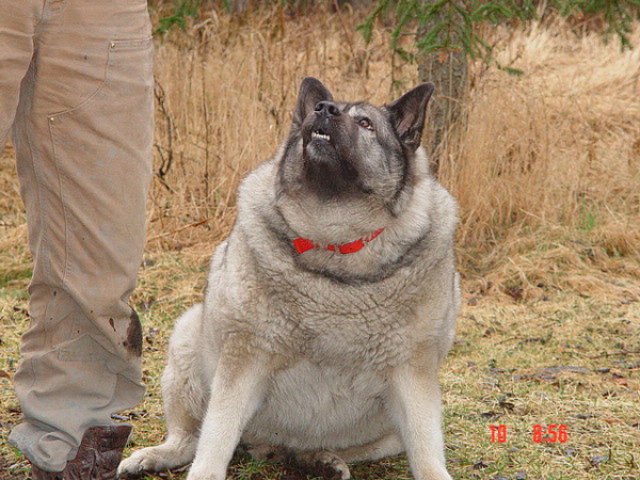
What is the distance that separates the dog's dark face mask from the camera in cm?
322

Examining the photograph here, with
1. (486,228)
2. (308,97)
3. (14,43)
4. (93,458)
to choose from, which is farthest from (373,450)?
(486,228)

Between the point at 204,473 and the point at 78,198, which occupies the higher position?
the point at 78,198

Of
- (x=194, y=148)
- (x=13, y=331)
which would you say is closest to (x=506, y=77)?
(x=194, y=148)

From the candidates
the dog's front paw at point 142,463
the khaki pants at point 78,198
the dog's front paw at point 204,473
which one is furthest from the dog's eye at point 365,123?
the dog's front paw at point 142,463

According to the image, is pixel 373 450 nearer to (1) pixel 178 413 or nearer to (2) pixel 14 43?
(1) pixel 178 413

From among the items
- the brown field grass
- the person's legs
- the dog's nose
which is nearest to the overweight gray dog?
the dog's nose

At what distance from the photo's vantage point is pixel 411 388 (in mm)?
3154

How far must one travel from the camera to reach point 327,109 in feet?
10.6

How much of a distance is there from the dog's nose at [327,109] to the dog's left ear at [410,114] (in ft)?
0.86

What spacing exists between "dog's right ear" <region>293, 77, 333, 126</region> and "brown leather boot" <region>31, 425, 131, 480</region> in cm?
128

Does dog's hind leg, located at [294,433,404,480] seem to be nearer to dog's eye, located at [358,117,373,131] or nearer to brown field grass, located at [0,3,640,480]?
brown field grass, located at [0,3,640,480]

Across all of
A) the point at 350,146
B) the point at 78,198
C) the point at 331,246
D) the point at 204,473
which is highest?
the point at 350,146

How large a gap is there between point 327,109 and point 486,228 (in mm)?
3851
